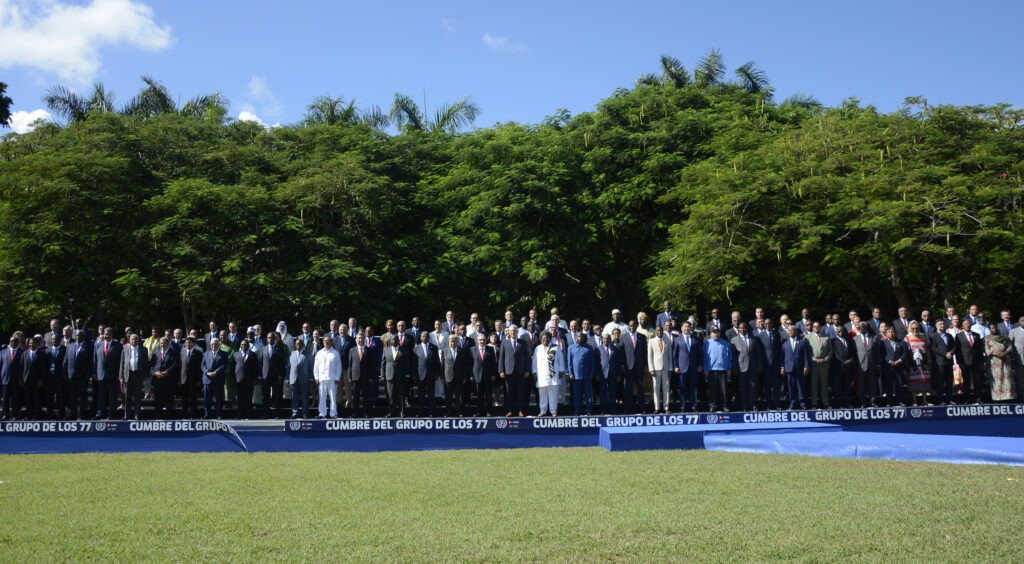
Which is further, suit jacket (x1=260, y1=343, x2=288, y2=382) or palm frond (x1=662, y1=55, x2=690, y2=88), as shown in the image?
palm frond (x1=662, y1=55, x2=690, y2=88)

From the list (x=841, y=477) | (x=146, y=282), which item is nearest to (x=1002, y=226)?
(x=841, y=477)

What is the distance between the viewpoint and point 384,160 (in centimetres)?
2711

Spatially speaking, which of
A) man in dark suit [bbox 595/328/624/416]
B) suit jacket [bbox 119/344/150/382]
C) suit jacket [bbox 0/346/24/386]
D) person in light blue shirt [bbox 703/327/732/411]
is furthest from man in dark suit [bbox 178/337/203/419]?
person in light blue shirt [bbox 703/327/732/411]

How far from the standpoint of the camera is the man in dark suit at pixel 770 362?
15453mm

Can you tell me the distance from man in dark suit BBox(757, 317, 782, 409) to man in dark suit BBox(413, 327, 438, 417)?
607 centimetres

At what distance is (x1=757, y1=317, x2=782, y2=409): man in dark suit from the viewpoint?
15453mm

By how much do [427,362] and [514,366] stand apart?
1627mm

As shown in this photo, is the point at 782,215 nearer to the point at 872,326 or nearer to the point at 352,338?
the point at 872,326

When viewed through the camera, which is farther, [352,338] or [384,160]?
[384,160]

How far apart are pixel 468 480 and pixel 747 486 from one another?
3.07 meters

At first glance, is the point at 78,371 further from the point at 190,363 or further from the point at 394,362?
the point at 394,362

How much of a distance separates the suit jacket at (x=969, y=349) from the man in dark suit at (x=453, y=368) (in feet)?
30.2

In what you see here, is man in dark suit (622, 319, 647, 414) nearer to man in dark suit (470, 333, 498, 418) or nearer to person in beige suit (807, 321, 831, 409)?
man in dark suit (470, 333, 498, 418)

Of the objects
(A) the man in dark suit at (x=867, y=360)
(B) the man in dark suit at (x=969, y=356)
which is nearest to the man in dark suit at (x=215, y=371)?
(A) the man in dark suit at (x=867, y=360)
